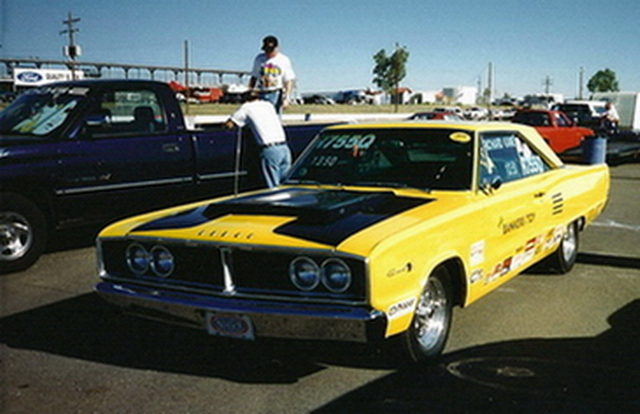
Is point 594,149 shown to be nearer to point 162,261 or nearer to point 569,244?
point 569,244

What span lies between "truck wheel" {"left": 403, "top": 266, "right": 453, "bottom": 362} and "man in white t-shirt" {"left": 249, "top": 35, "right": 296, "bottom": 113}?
17.1 ft

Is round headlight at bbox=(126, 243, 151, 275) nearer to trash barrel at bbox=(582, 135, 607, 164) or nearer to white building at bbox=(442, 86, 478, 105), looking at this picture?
trash barrel at bbox=(582, 135, 607, 164)

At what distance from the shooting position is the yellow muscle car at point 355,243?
127 inches

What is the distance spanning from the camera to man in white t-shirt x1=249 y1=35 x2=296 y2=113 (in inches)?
339

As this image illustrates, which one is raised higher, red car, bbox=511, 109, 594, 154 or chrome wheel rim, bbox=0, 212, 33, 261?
red car, bbox=511, 109, 594, 154

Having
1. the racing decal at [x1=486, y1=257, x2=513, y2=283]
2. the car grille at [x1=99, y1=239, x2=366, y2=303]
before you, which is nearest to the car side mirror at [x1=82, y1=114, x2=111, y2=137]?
the car grille at [x1=99, y1=239, x2=366, y2=303]

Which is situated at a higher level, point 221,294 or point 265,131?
point 265,131

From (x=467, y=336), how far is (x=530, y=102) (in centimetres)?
8202

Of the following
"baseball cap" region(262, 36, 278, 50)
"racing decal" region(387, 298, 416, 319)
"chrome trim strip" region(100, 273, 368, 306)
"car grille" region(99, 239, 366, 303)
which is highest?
"baseball cap" region(262, 36, 278, 50)

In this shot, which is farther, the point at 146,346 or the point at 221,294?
the point at 146,346

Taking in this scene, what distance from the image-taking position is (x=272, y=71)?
28.6ft

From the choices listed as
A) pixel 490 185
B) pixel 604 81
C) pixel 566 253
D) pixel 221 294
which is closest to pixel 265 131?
pixel 490 185

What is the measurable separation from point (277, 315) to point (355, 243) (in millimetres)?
519

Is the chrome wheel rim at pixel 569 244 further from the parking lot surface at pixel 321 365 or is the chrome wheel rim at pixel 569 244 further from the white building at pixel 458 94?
the white building at pixel 458 94
